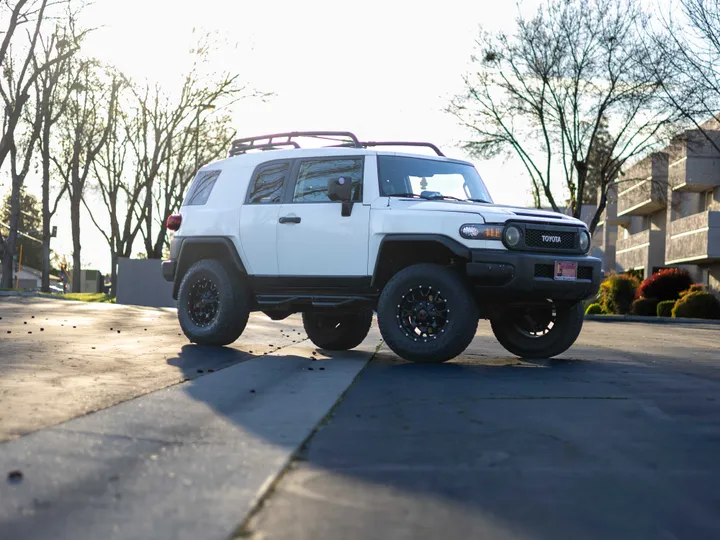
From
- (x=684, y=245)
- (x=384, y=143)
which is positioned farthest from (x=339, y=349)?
(x=684, y=245)

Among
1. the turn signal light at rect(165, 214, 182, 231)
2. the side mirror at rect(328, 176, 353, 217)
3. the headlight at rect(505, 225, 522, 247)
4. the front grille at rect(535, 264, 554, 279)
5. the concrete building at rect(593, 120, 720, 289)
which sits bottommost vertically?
the front grille at rect(535, 264, 554, 279)

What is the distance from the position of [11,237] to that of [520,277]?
123ft

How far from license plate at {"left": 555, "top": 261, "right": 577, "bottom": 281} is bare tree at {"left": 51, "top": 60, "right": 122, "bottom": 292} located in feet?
103

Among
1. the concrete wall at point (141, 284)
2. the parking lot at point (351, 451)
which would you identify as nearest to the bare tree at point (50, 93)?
the concrete wall at point (141, 284)

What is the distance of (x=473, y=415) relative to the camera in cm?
577

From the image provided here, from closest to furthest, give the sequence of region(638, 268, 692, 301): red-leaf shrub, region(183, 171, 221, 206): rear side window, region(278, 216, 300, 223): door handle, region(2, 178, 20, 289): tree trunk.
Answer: region(278, 216, 300, 223): door handle < region(183, 171, 221, 206): rear side window < region(638, 268, 692, 301): red-leaf shrub < region(2, 178, 20, 289): tree trunk

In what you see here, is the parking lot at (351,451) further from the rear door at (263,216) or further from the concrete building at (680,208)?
the concrete building at (680,208)

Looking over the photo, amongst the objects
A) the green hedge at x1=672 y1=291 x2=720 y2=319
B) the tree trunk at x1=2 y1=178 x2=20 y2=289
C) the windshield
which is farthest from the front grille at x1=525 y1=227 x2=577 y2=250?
the tree trunk at x1=2 y1=178 x2=20 y2=289

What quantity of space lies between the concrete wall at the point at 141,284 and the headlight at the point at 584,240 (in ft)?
90.3

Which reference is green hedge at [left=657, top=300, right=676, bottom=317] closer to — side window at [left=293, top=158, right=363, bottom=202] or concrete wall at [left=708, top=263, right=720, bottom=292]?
concrete wall at [left=708, top=263, right=720, bottom=292]

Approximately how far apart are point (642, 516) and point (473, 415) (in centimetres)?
229

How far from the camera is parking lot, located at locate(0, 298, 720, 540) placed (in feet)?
11.1

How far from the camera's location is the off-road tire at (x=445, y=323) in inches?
352

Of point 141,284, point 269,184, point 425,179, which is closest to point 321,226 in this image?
point 269,184
